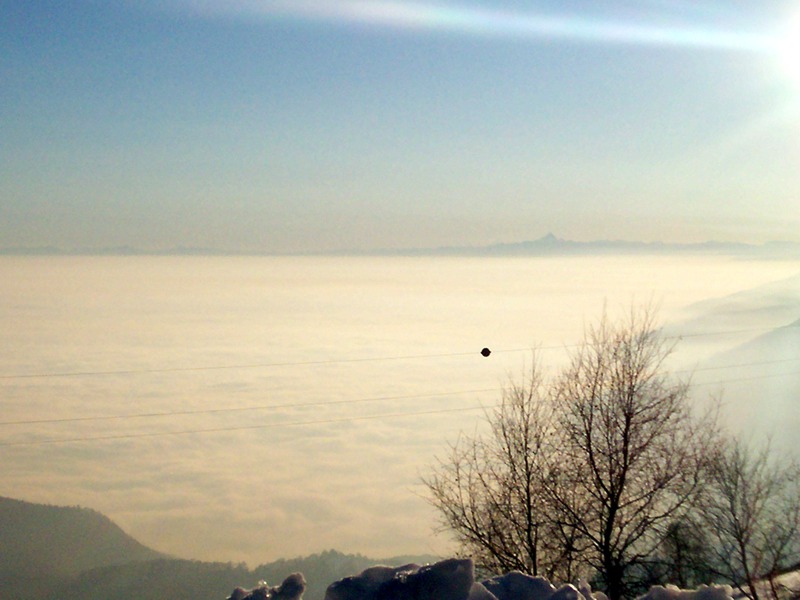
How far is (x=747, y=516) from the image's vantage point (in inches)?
805

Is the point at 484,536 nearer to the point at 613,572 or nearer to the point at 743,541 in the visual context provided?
the point at 613,572

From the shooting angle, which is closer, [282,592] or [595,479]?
[282,592]

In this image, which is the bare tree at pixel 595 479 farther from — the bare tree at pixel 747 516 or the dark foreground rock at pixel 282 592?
the dark foreground rock at pixel 282 592

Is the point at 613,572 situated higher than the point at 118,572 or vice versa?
the point at 613,572

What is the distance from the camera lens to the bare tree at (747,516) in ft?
63.0

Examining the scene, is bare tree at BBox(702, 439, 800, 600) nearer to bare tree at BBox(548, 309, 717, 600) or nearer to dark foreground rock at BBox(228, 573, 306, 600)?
bare tree at BBox(548, 309, 717, 600)

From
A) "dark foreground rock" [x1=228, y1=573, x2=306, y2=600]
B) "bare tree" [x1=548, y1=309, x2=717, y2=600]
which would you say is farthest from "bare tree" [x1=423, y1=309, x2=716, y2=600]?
"dark foreground rock" [x1=228, y1=573, x2=306, y2=600]

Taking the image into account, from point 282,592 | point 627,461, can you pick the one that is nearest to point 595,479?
point 627,461

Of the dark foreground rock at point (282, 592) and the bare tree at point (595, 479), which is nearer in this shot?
the dark foreground rock at point (282, 592)

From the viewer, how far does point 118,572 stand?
7672 inches

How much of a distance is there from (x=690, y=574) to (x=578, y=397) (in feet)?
32.2

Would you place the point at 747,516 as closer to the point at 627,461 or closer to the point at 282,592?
the point at 627,461

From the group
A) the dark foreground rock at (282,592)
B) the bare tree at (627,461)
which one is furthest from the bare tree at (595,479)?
the dark foreground rock at (282,592)

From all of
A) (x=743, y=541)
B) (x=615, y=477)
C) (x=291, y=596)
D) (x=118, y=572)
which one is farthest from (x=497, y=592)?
(x=118, y=572)
